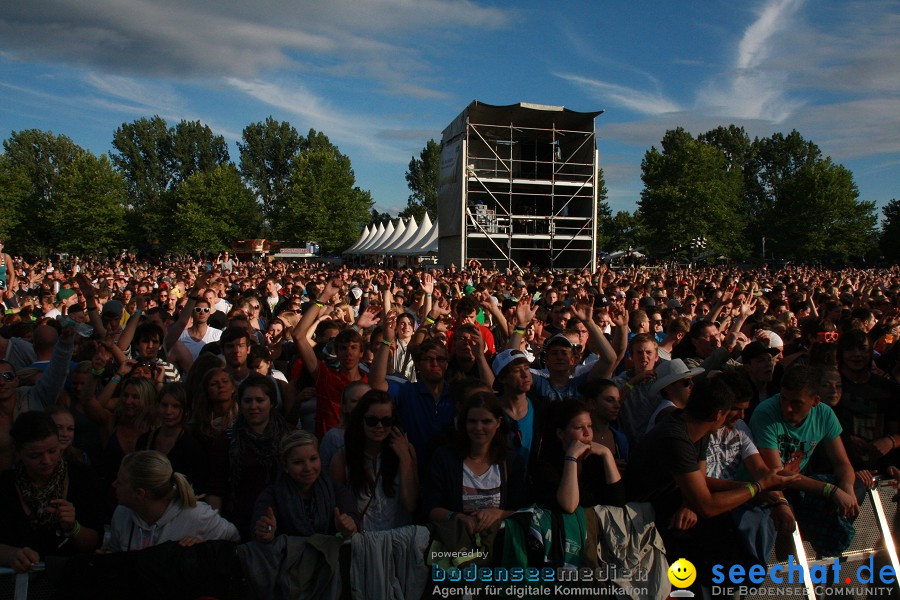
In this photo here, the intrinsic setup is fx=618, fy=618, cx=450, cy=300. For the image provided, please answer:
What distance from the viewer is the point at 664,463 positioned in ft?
10.6

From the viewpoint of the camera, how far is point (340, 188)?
180 feet

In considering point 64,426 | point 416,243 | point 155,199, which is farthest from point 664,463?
point 155,199

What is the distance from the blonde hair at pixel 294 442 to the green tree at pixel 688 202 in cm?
4647

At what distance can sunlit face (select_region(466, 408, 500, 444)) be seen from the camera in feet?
10.7

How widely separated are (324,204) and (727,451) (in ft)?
171

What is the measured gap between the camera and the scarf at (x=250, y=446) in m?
3.41

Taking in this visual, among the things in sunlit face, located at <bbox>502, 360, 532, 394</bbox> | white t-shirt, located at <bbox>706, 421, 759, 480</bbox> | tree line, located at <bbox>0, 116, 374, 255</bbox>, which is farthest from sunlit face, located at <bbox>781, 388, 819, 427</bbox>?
tree line, located at <bbox>0, 116, 374, 255</bbox>

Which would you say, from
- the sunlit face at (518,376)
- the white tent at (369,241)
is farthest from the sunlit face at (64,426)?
the white tent at (369,241)

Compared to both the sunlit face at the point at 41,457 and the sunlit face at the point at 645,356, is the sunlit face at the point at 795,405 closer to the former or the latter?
the sunlit face at the point at 645,356

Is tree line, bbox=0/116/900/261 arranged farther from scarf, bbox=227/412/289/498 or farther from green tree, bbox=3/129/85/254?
scarf, bbox=227/412/289/498

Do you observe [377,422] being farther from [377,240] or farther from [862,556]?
[377,240]

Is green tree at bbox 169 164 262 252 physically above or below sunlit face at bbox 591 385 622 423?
above

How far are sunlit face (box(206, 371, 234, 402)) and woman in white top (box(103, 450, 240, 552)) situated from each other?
107 cm

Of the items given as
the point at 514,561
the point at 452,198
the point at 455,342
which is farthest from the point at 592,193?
the point at 514,561
